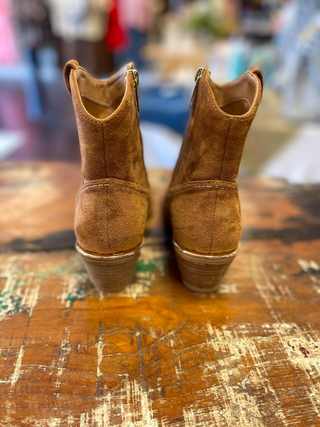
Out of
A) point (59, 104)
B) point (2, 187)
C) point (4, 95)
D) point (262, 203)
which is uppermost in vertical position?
point (4, 95)

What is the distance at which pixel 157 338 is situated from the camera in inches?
20.0

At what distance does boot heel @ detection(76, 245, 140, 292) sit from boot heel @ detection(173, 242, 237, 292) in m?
0.09

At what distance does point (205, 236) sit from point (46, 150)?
1.86 metres

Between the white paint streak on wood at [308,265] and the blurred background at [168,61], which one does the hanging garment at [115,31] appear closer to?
the blurred background at [168,61]

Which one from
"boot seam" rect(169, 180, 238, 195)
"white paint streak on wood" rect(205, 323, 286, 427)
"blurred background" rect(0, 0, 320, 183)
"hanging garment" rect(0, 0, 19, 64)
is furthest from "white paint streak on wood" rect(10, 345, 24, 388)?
"hanging garment" rect(0, 0, 19, 64)

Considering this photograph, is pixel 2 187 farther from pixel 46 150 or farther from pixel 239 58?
pixel 239 58

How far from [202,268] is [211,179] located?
0.16m

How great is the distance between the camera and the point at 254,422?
0.41m

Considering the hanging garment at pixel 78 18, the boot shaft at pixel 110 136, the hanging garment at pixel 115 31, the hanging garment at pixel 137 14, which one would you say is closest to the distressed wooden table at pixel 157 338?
the boot shaft at pixel 110 136

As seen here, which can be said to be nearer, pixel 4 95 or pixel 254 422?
pixel 254 422

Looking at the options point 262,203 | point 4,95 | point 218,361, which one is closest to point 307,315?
point 218,361

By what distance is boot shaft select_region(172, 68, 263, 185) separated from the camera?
464 millimetres

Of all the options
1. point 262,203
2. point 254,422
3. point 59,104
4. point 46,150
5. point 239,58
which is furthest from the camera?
point 59,104

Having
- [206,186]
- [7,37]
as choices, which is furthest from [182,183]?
[7,37]
